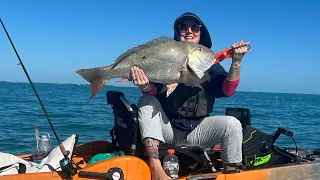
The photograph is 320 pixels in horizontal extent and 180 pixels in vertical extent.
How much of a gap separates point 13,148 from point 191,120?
21.4ft

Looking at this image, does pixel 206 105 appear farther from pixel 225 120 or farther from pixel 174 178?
pixel 174 178

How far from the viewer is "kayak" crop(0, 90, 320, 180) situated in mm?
3676

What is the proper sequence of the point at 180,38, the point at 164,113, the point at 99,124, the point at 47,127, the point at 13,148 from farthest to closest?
the point at 99,124 < the point at 47,127 < the point at 13,148 < the point at 180,38 < the point at 164,113

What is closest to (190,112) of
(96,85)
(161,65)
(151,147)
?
(151,147)

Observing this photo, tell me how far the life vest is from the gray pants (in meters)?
0.08

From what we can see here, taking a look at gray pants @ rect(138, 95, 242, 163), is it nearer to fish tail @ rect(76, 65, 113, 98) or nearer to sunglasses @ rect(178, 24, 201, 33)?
fish tail @ rect(76, 65, 113, 98)

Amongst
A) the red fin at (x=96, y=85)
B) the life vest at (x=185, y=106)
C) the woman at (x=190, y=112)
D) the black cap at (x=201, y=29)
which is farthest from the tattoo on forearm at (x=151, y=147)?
the black cap at (x=201, y=29)

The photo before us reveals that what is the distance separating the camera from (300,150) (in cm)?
577

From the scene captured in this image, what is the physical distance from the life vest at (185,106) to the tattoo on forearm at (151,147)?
450mm

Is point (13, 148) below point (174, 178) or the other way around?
below

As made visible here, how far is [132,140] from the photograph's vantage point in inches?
164

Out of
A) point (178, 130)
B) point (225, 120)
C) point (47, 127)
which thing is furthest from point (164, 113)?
point (47, 127)

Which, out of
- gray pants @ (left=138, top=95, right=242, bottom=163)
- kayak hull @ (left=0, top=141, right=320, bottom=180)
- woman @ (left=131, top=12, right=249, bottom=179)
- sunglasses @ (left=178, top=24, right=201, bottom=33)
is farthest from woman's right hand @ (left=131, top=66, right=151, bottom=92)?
sunglasses @ (left=178, top=24, right=201, bottom=33)

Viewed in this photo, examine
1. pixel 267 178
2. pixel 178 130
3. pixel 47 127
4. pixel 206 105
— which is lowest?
pixel 47 127
